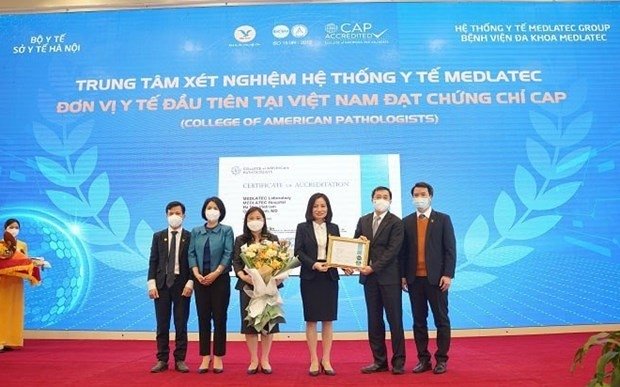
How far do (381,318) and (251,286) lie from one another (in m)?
0.92

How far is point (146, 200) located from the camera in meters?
5.52

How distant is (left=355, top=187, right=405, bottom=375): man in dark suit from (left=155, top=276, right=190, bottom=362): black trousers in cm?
127

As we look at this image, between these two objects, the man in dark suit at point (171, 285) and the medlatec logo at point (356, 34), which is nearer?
the man in dark suit at point (171, 285)

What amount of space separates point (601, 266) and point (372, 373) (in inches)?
128

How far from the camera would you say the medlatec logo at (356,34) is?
5727mm

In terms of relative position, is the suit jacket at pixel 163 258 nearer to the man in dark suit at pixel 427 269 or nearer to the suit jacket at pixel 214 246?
the suit jacket at pixel 214 246

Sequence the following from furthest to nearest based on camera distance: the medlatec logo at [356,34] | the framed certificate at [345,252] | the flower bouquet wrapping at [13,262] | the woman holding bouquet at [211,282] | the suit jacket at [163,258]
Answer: the medlatec logo at [356,34], the flower bouquet wrapping at [13,262], the suit jacket at [163,258], the woman holding bouquet at [211,282], the framed certificate at [345,252]

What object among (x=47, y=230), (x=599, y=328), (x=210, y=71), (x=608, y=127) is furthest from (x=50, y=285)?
(x=608, y=127)

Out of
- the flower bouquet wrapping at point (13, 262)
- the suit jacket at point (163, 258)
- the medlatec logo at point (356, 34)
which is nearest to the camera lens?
the suit jacket at point (163, 258)

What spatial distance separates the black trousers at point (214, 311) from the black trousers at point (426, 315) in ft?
4.29

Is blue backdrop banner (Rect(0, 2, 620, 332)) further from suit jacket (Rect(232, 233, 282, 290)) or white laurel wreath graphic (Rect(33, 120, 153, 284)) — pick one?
suit jacket (Rect(232, 233, 282, 290))

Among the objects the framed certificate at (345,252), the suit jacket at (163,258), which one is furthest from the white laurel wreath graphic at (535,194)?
the suit jacket at (163,258)

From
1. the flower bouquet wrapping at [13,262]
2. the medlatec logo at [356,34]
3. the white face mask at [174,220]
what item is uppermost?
the medlatec logo at [356,34]

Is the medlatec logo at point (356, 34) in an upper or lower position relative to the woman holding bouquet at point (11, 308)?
upper
